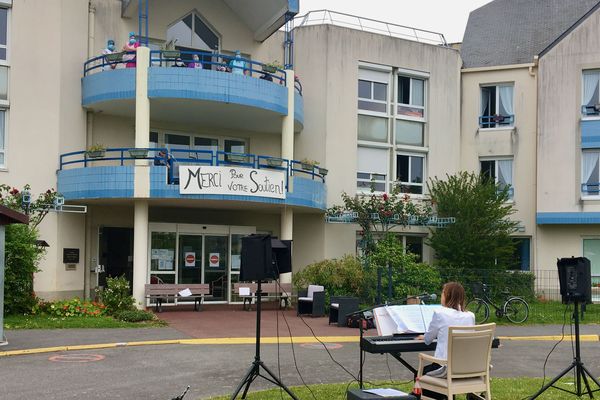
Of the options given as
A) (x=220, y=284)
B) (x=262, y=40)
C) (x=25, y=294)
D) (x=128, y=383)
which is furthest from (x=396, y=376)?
(x=262, y=40)

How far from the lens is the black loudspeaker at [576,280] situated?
29.6ft

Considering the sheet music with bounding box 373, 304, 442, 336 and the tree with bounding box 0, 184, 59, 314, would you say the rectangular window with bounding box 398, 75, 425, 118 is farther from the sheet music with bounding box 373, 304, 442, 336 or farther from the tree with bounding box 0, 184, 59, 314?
the sheet music with bounding box 373, 304, 442, 336

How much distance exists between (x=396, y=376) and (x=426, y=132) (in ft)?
56.3

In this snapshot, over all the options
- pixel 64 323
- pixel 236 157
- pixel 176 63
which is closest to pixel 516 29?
pixel 236 157

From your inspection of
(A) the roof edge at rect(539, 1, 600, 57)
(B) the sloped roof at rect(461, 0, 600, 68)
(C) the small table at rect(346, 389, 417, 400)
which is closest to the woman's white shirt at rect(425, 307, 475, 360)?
(C) the small table at rect(346, 389, 417, 400)

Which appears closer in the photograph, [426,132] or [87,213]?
[87,213]

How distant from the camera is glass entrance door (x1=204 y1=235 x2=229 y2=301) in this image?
22.4m

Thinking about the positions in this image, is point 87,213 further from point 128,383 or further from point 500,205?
point 500,205

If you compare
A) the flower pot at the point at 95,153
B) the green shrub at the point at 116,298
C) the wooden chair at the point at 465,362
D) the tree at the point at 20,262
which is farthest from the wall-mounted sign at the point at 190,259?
the wooden chair at the point at 465,362

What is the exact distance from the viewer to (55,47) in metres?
20.4

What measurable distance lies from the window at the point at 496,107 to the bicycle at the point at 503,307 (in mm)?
10241

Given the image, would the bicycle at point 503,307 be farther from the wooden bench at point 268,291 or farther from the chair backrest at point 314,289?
the wooden bench at point 268,291

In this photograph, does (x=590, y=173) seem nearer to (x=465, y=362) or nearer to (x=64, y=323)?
(x=64, y=323)

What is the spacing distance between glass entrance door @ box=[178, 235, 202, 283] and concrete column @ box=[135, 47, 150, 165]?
3774 mm
